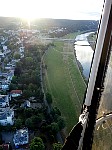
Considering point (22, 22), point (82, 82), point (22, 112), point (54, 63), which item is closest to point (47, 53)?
point (54, 63)

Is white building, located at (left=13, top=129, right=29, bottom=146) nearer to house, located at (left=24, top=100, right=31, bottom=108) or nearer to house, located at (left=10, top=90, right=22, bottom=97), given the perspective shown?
house, located at (left=24, top=100, right=31, bottom=108)

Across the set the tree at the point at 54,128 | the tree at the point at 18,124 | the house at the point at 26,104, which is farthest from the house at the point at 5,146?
the house at the point at 26,104

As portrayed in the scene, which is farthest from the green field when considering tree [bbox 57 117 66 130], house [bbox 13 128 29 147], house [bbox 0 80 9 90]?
house [bbox 0 80 9 90]

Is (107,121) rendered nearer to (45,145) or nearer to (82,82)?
(45,145)

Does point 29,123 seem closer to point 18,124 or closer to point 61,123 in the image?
point 18,124

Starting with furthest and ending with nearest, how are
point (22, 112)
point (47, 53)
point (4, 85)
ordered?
point (47, 53), point (4, 85), point (22, 112)

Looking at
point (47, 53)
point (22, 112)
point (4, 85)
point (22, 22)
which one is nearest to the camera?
point (22, 112)

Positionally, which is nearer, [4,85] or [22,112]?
[22,112]
